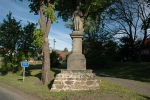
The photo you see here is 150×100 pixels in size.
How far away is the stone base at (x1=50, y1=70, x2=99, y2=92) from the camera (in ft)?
36.9

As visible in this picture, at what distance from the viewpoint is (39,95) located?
10500mm

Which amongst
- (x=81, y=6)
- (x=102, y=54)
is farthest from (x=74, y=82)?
(x=102, y=54)

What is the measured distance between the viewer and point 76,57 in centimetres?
1223

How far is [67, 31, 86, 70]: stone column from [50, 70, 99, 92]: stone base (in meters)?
0.69

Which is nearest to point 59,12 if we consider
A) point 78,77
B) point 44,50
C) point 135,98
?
point 44,50

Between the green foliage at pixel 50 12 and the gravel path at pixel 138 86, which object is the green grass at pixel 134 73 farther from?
the green foliage at pixel 50 12

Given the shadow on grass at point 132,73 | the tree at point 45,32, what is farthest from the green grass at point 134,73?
the tree at point 45,32

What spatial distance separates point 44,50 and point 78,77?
5.09m

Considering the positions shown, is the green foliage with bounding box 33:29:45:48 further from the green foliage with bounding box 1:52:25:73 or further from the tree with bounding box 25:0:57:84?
the green foliage with bounding box 1:52:25:73

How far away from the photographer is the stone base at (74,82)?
36.9 feet

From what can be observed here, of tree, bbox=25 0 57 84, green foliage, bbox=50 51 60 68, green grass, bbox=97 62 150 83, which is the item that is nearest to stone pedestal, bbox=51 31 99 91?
tree, bbox=25 0 57 84

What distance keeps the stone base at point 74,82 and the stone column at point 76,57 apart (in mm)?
693

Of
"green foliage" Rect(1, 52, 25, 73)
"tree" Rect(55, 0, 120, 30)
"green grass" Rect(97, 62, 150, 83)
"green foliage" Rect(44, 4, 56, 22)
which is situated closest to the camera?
"green foliage" Rect(44, 4, 56, 22)

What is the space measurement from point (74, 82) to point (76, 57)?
1.53m
